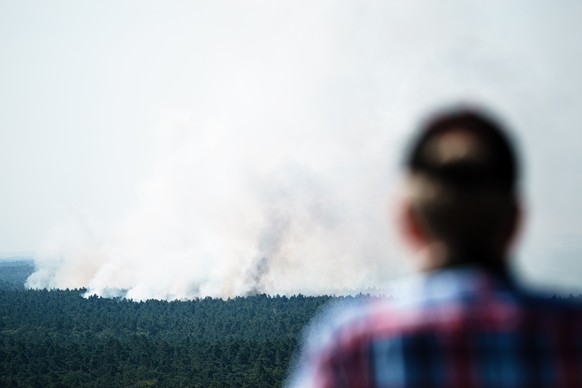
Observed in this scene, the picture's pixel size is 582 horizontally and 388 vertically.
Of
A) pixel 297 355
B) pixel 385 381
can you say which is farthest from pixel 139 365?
pixel 385 381

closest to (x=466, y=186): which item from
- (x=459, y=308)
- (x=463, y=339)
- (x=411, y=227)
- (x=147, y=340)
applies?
(x=411, y=227)

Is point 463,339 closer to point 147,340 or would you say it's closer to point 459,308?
point 459,308

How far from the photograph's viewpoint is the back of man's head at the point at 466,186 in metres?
2.40

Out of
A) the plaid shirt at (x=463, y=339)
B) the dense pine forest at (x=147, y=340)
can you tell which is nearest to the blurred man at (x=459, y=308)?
the plaid shirt at (x=463, y=339)

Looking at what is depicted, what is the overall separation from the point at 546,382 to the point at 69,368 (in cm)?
7677

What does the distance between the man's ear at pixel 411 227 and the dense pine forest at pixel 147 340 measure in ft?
206

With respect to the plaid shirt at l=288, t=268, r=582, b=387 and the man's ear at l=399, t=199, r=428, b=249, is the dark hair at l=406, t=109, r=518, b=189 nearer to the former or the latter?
the man's ear at l=399, t=199, r=428, b=249

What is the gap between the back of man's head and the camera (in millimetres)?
2398

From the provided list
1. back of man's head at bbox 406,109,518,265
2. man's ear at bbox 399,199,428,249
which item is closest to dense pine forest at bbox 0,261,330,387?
man's ear at bbox 399,199,428,249

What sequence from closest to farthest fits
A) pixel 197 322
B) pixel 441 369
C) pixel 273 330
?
pixel 441 369 < pixel 273 330 < pixel 197 322

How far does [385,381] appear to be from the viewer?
7.51 ft

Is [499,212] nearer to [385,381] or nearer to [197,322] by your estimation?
[385,381]

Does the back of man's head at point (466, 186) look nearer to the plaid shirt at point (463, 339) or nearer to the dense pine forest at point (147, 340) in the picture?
the plaid shirt at point (463, 339)

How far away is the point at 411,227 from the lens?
253 cm
